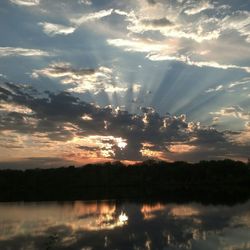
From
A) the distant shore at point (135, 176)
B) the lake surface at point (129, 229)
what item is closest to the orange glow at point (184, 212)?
the lake surface at point (129, 229)

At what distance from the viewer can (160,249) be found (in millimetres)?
28719

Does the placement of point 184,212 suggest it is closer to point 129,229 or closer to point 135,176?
point 129,229

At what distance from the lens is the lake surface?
30.1 metres

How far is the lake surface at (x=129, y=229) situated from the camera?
3012 centimetres

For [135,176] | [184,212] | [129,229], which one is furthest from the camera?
[135,176]

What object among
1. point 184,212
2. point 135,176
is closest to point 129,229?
point 184,212

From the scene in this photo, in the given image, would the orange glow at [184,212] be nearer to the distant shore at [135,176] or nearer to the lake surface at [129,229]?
the lake surface at [129,229]

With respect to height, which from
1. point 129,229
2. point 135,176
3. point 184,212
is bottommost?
point 129,229

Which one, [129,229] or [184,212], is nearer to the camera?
[129,229]

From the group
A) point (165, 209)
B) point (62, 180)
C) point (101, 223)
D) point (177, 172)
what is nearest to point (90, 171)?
point (62, 180)

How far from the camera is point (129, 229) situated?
37.6 metres

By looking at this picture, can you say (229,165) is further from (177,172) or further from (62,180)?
(62,180)

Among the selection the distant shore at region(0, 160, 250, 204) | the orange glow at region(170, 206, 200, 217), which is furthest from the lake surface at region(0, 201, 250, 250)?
the distant shore at region(0, 160, 250, 204)

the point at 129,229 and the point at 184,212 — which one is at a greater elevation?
the point at 184,212
